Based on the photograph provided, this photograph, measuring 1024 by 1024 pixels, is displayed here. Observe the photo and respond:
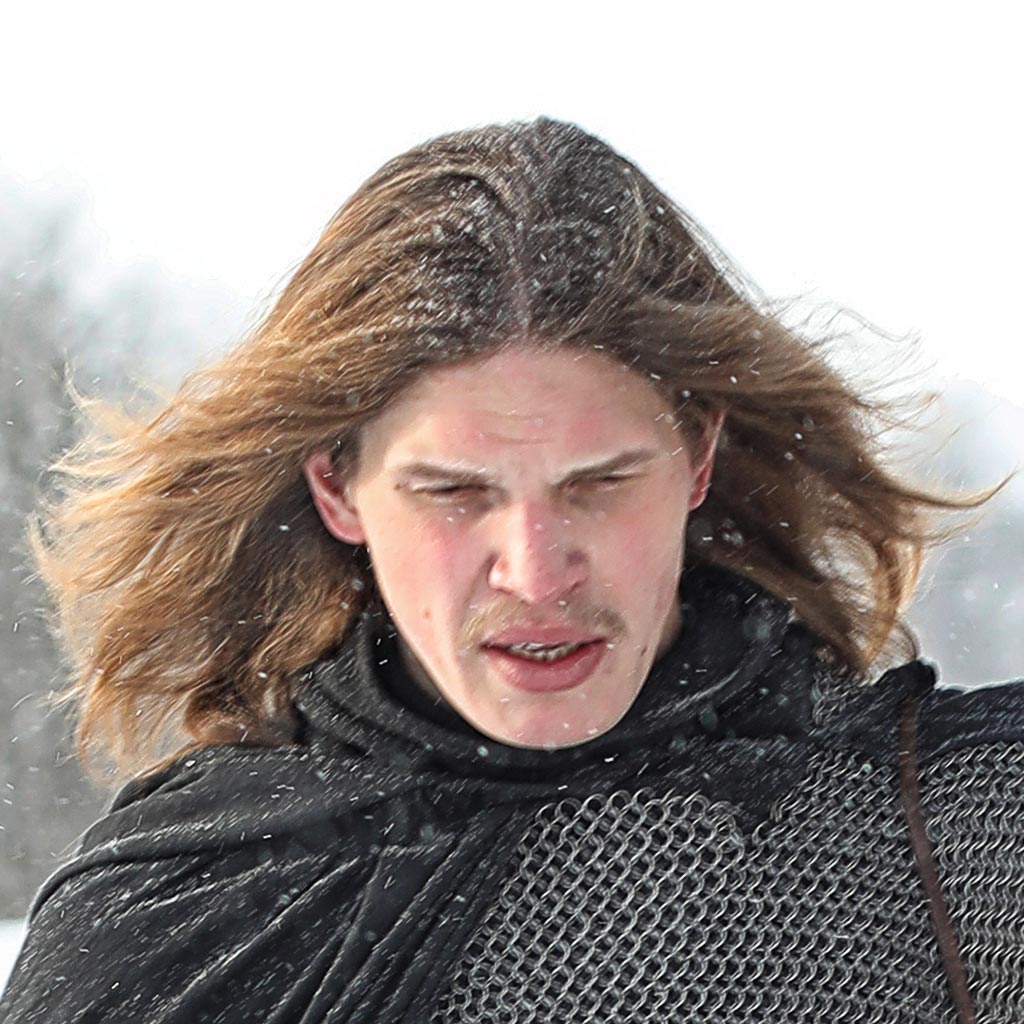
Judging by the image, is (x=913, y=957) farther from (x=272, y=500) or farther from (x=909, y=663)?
(x=272, y=500)

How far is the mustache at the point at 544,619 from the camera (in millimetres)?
1972

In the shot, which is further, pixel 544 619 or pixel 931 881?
pixel 931 881

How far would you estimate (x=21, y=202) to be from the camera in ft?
30.9

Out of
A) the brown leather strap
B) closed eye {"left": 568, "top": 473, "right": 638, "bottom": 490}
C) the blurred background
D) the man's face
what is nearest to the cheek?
the man's face

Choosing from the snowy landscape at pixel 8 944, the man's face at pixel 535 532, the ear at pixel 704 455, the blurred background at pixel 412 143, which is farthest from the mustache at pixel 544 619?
the blurred background at pixel 412 143

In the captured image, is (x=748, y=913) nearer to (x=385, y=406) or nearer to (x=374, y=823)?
(x=374, y=823)

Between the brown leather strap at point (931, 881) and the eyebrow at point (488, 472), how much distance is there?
51 centimetres

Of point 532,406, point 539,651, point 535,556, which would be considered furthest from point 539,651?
point 532,406

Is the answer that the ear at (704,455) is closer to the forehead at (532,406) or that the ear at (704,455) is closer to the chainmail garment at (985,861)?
the forehead at (532,406)

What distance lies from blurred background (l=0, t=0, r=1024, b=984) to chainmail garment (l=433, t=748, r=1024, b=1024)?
327cm

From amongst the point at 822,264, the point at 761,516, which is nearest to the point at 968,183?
the point at 822,264

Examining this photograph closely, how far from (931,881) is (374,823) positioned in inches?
26.1

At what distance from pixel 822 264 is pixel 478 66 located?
377 cm

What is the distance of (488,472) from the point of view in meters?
1.98
